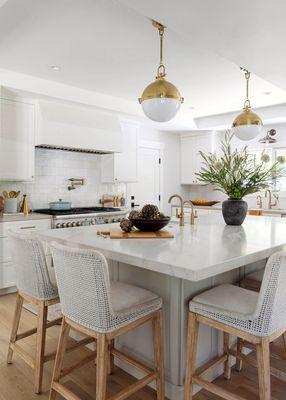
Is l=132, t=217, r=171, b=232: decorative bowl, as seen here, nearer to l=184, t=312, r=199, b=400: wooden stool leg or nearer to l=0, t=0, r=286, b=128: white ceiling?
l=184, t=312, r=199, b=400: wooden stool leg

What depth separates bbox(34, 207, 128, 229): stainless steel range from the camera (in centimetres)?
429

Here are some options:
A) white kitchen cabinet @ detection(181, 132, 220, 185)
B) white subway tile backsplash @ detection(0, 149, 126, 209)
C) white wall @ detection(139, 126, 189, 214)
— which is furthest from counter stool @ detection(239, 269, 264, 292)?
white wall @ detection(139, 126, 189, 214)

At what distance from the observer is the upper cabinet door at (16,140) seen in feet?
13.1

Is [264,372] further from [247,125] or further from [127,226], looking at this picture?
[247,125]

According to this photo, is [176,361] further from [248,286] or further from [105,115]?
[105,115]

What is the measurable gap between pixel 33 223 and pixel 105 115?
79.9 inches

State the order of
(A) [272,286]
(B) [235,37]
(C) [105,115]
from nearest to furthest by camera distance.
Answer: (A) [272,286] → (B) [235,37] → (C) [105,115]

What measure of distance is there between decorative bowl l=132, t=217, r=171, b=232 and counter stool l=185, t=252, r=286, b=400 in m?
0.64

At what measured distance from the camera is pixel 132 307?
5.61 feet

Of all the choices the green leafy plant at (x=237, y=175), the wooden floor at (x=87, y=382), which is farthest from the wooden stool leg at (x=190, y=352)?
the green leafy plant at (x=237, y=175)

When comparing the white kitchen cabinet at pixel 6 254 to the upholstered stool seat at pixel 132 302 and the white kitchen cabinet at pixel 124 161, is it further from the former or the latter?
the upholstered stool seat at pixel 132 302

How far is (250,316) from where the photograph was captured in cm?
157

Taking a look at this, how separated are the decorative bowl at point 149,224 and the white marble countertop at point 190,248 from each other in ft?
0.49

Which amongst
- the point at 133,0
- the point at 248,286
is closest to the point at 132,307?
the point at 248,286
